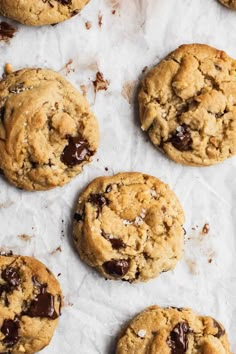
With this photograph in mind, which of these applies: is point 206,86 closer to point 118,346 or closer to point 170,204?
point 170,204

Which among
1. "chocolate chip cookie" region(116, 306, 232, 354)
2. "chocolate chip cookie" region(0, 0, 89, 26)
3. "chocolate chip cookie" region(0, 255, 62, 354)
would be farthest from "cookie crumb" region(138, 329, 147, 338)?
"chocolate chip cookie" region(0, 0, 89, 26)

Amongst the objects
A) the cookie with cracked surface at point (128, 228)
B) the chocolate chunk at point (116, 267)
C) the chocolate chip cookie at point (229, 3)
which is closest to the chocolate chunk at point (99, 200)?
the cookie with cracked surface at point (128, 228)

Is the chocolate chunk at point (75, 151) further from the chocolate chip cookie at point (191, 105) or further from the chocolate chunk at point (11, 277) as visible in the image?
the chocolate chunk at point (11, 277)

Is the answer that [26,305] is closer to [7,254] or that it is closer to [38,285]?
[38,285]

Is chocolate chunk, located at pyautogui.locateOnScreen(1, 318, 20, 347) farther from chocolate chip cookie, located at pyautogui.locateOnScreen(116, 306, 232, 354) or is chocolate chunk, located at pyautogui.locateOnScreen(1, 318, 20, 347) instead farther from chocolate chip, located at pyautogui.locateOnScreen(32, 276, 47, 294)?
chocolate chip cookie, located at pyautogui.locateOnScreen(116, 306, 232, 354)

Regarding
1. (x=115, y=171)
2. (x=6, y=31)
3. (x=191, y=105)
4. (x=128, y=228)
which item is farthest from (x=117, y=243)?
(x=6, y=31)

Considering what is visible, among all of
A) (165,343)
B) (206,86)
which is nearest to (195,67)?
(206,86)
